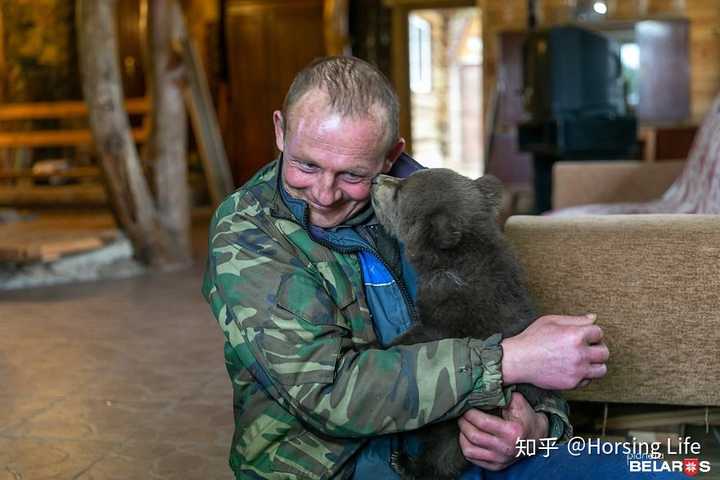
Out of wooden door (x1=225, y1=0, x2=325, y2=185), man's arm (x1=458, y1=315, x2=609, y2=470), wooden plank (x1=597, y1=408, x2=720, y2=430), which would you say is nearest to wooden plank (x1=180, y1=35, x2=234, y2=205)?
wooden door (x1=225, y1=0, x2=325, y2=185)

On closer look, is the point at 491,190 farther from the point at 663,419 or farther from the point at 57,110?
the point at 57,110

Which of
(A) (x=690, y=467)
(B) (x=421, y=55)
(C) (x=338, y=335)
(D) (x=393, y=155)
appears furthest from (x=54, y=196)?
(B) (x=421, y=55)

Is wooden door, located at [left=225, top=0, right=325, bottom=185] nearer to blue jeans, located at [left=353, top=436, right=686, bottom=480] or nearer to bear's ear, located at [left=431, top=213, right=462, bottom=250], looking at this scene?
bear's ear, located at [left=431, top=213, right=462, bottom=250]

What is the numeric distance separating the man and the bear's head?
44 millimetres

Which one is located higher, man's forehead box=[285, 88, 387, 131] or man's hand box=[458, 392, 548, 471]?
man's forehead box=[285, 88, 387, 131]

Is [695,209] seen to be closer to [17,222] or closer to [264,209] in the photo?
[264,209]

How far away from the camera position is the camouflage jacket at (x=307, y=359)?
1318 mm

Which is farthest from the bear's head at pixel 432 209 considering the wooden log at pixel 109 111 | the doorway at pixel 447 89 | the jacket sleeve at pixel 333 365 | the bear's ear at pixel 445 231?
the doorway at pixel 447 89

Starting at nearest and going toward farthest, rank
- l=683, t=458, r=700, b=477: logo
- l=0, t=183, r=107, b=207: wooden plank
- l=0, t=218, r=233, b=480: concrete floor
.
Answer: l=683, t=458, r=700, b=477: logo < l=0, t=218, r=233, b=480: concrete floor < l=0, t=183, r=107, b=207: wooden plank

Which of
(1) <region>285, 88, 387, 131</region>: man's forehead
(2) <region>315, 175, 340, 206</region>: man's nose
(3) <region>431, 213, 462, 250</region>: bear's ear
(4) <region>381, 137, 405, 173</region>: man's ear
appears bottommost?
(3) <region>431, 213, 462, 250</region>: bear's ear

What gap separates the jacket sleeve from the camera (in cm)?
131

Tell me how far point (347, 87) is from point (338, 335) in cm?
42

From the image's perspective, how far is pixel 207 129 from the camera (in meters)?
8.52

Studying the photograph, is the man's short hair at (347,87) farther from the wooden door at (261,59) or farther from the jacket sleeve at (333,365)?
the wooden door at (261,59)
